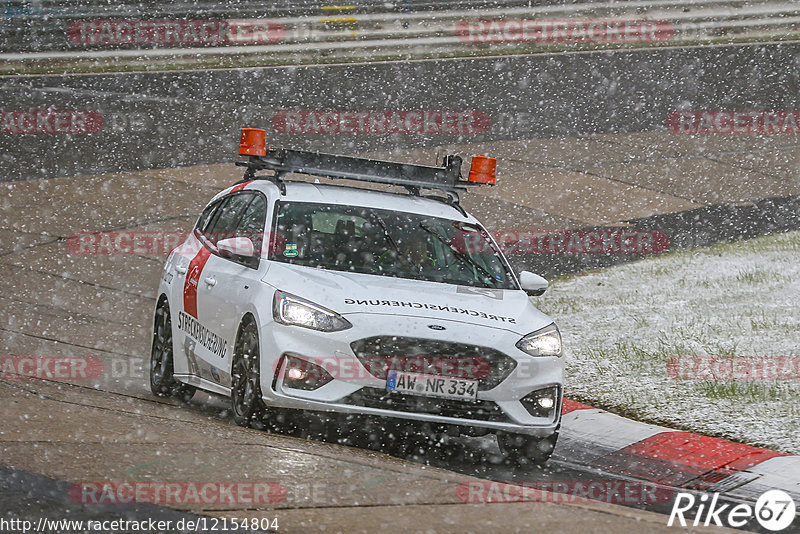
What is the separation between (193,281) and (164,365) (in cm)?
76

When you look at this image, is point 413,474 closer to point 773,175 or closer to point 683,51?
point 773,175

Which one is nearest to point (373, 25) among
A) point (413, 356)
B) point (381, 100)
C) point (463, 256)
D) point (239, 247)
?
point (381, 100)

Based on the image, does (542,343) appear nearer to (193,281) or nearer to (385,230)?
(385,230)

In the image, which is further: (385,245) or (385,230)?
(385,230)

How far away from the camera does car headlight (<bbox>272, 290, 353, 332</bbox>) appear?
695 cm

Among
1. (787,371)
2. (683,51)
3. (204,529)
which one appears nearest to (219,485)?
(204,529)

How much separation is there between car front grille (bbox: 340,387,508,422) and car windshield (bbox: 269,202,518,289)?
1.00 meters

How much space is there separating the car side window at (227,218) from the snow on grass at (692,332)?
2712 mm

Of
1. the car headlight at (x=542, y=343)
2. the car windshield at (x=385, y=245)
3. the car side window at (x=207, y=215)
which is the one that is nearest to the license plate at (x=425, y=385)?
the car headlight at (x=542, y=343)

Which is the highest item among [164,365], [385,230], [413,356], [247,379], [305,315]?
[385,230]

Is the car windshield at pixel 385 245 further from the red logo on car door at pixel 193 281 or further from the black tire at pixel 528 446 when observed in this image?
the black tire at pixel 528 446

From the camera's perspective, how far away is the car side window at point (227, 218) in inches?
A: 340

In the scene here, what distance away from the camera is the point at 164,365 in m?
8.87

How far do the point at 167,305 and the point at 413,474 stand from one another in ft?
11.0
